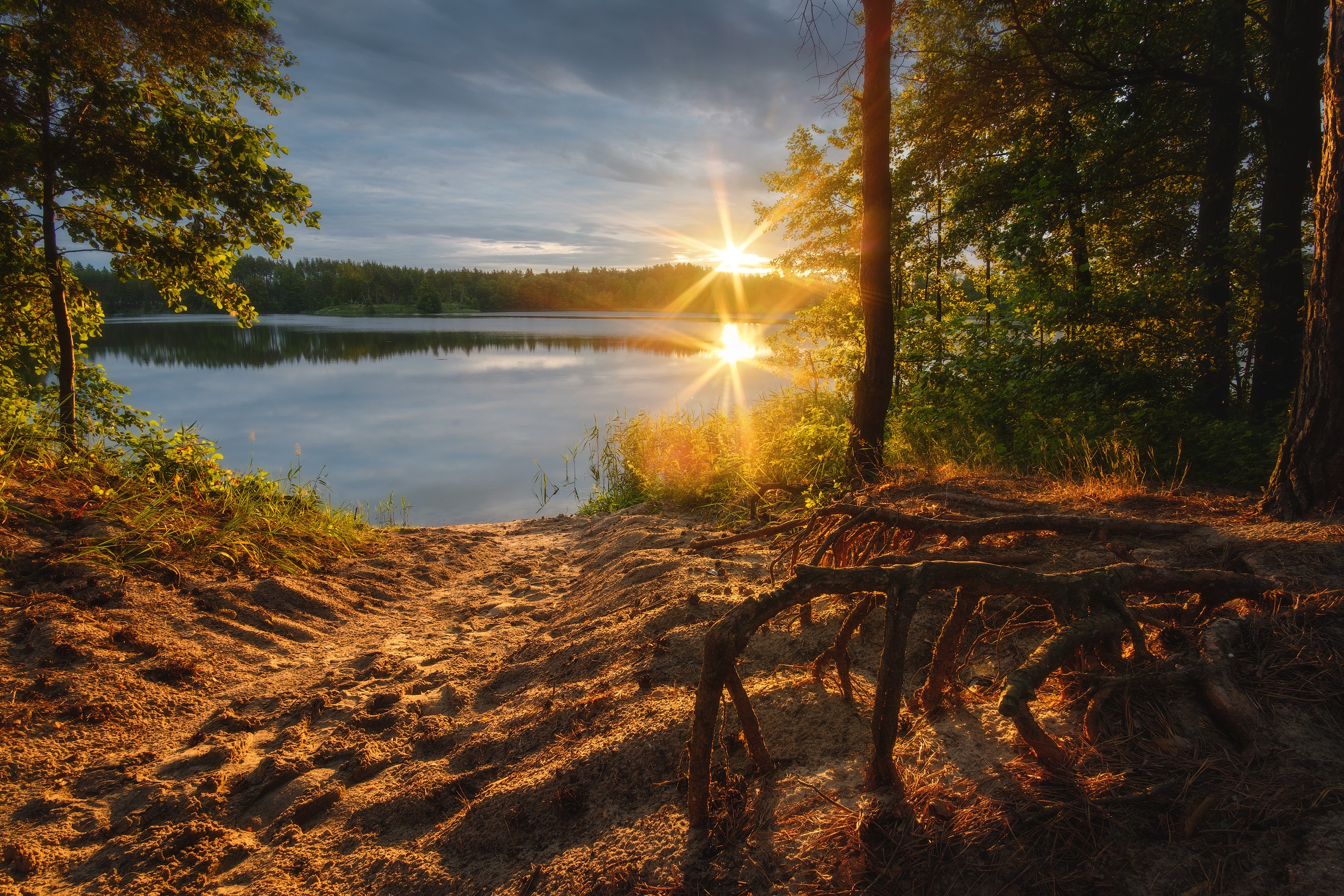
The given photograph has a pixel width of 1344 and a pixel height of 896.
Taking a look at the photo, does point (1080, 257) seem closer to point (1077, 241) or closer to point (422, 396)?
point (1077, 241)

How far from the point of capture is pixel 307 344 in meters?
38.9

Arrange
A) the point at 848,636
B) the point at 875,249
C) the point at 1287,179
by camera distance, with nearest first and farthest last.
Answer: the point at 848,636, the point at 875,249, the point at 1287,179

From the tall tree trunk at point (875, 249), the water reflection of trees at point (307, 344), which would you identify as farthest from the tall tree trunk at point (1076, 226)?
the water reflection of trees at point (307, 344)

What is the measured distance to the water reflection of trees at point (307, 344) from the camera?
30797mm

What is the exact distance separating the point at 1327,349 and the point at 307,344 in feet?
153

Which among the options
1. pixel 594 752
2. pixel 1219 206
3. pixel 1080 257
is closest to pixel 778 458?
pixel 1080 257

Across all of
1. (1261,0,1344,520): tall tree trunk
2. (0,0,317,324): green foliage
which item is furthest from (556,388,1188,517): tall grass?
(0,0,317,324): green foliage

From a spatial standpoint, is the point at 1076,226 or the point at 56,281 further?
the point at 1076,226

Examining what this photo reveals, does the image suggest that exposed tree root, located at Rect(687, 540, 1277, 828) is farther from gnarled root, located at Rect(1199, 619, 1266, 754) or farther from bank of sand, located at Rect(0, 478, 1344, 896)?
bank of sand, located at Rect(0, 478, 1344, 896)

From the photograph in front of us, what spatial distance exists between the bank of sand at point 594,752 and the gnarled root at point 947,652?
11 centimetres

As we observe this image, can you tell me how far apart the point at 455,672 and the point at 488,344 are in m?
Result: 41.8

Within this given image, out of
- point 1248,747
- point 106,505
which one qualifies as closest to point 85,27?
point 106,505

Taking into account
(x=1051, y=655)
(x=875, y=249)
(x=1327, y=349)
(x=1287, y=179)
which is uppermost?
(x=1287, y=179)

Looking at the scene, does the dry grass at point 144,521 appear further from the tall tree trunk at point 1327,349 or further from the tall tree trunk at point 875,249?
the tall tree trunk at point 1327,349
